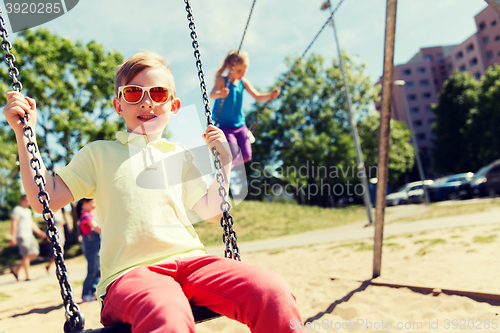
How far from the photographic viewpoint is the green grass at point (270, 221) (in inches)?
561

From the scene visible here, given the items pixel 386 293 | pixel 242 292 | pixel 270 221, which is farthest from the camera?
pixel 270 221

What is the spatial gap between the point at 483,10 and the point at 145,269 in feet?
201

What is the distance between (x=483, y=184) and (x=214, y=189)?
19.0m

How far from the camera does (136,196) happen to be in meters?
1.58

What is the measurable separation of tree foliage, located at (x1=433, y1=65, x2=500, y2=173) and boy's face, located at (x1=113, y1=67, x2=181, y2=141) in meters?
35.4

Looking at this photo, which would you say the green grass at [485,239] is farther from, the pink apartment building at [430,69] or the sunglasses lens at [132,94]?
the pink apartment building at [430,69]

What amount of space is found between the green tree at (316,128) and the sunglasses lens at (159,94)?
23.5m

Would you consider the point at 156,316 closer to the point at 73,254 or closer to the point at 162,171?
the point at 162,171

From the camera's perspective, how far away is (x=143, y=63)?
191cm

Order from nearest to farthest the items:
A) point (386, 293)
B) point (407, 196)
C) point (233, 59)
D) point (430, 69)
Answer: point (386, 293) → point (233, 59) → point (407, 196) → point (430, 69)

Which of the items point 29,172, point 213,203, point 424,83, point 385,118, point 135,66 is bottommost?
point 213,203

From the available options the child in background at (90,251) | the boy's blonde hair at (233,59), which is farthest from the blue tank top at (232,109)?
the child in background at (90,251)

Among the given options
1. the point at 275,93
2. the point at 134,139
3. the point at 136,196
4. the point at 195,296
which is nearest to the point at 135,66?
the point at 134,139

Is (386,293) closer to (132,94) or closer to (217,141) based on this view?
(217,141)
